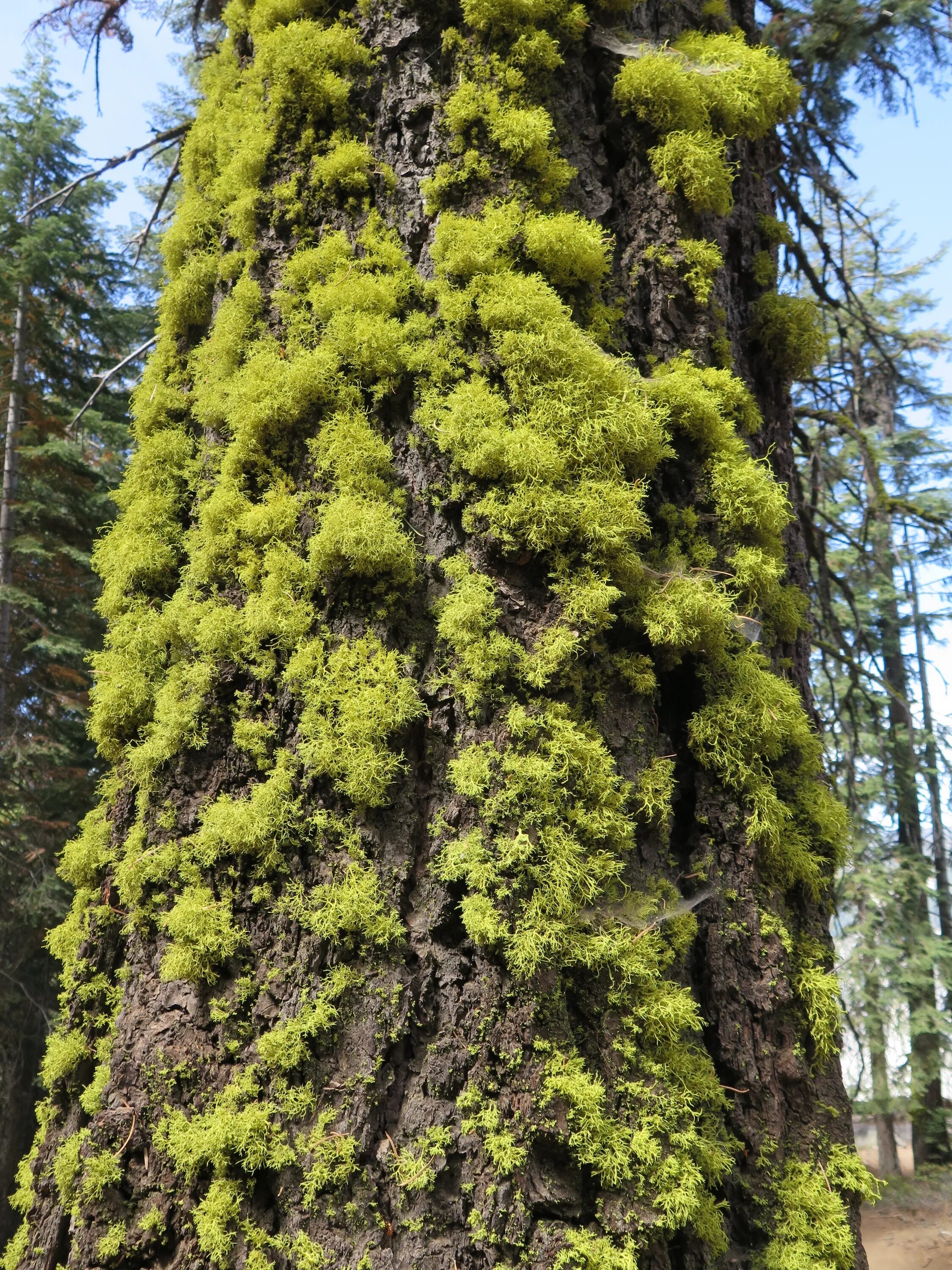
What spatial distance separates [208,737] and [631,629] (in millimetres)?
1093

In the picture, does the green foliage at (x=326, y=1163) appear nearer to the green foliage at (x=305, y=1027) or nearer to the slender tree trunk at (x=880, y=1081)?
the green foliage at (x=305, y=1027)

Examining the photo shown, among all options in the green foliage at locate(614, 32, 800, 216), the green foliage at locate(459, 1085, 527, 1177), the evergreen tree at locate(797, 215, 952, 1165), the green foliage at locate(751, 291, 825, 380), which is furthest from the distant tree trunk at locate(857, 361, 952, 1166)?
the green foliage at locate(459, 1085, 527, 1177)

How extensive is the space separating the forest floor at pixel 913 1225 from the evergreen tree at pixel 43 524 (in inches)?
383

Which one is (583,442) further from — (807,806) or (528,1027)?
(528,1027)

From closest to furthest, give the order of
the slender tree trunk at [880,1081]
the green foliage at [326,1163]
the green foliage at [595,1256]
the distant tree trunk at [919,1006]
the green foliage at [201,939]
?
the green foliage at [595,1256], the green foliage at [326,1163], the green foliage at [201,939], the slender tree trunk at [880,1081], the distant tree trunk at [919,1006]

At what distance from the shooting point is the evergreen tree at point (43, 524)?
341 inches

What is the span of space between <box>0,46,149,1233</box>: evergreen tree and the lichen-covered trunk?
7.39m

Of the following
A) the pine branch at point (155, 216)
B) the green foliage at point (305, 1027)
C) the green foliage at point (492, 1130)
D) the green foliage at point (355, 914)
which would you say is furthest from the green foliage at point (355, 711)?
the pine branch at point (155, 216)

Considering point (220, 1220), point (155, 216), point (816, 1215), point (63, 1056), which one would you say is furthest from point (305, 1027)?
point (155, 216)

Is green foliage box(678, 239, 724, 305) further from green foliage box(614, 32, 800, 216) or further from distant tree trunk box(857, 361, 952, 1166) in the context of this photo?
distant tree trunk box(857, 361, 952, 1166)

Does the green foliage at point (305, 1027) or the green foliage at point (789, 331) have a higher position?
the green foliage at point (789, 331)

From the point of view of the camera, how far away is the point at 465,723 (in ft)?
5.82

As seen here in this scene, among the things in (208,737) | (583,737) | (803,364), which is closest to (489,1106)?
(583,737)

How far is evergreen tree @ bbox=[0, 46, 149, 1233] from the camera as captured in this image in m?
8.66
